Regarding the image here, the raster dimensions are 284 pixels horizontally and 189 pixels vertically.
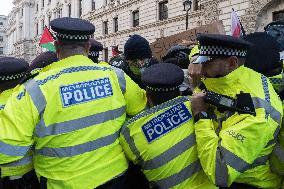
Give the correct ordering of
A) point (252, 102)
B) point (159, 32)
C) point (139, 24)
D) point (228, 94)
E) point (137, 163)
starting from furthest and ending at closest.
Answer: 1. point (139, 24)
2. point (159, 32)
3. point (137, 163)
4. point (228, 94)
5. point (252, 102)

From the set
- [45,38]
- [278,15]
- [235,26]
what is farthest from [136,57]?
[278,15]

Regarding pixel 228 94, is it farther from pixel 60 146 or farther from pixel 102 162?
pixel 60 146

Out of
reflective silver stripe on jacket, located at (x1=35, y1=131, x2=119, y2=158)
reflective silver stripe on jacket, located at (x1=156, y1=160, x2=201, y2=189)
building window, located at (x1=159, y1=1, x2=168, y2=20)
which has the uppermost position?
building window, located at (x1=159, y1=1, x2=168, y2=20)

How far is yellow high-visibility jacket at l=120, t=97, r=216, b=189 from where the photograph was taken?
226cm

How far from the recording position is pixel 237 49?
2.25 meters

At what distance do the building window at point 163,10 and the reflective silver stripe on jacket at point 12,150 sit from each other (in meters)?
24.6

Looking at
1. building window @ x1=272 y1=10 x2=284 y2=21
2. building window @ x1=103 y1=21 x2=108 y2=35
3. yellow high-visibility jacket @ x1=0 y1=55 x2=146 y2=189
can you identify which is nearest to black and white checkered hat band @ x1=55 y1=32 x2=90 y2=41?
yellow high-visibility jacket @ x1=0 y1=55 x2=146 y2=189

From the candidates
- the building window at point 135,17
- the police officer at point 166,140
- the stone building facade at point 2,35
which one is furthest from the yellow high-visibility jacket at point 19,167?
the stone building facade at point 2,35

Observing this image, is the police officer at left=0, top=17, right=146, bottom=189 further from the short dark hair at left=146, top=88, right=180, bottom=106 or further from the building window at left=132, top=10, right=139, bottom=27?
the building window at left=132, top=10, right=139, bottom=27

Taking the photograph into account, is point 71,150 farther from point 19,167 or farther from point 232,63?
point 232,63

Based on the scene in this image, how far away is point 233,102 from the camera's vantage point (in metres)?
2.16

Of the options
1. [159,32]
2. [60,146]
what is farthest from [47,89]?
[159,32]

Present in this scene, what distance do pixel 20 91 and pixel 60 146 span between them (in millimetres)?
424

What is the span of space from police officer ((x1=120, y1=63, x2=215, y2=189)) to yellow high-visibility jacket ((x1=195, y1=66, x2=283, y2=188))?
13cm
